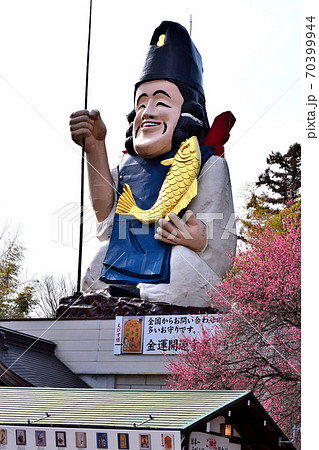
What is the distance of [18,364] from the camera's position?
12.2 metres

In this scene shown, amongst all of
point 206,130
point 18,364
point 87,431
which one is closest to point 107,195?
point 206,130

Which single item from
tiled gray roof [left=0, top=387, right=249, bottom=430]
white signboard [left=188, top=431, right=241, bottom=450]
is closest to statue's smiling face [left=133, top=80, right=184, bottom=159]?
tiled gray roof [left=0, top=387, right=249, bottom=430]

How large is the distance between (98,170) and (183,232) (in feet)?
9.39

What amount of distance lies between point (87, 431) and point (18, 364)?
648 cm

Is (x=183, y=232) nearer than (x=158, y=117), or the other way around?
(x=183, y=232)

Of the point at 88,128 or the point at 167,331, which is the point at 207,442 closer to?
the point at 167,331

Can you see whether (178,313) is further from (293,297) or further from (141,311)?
(293,297)

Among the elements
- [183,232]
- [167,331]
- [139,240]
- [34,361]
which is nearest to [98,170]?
[139,240]

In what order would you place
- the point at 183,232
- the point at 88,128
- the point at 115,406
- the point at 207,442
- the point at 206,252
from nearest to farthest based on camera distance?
1. the point at 115,406
2. the point at 207,442
3. the point at 183,232
4. the point at 206,252
5. the point at 88,128

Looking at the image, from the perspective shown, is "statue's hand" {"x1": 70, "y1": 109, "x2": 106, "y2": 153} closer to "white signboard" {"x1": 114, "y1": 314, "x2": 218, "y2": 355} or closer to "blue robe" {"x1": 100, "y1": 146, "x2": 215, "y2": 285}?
"blue robe" {"x1": 100, "y1": 146, "x2": 215, "y2": 285}

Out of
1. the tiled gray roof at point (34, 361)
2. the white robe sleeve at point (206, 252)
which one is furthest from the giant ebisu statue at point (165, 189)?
the tiled gray roof at point (34, 361)

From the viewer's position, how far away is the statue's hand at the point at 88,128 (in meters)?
15.3

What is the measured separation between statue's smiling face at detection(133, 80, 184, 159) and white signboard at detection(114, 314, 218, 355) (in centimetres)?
436

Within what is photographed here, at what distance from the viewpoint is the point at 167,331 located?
13016 millimetres
